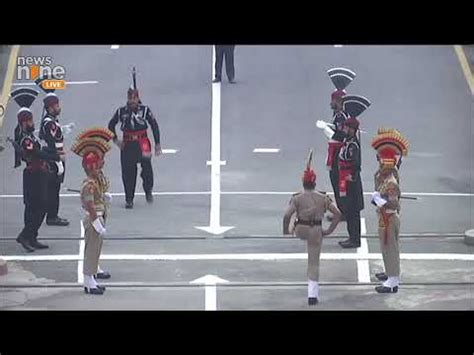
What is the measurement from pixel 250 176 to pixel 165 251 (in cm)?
380

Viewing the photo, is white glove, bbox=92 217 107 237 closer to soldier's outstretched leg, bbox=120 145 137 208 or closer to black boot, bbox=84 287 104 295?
black boot, bbox=84 287 104 295

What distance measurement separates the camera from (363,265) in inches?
953

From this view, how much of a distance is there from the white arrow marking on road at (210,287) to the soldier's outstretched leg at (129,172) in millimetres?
3544

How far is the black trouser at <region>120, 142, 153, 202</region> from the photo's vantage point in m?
26.9

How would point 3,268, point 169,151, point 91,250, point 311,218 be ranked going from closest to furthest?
point 311,218 < point 91,250 < point 3,268 < point 169,151

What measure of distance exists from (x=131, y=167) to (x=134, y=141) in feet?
1.43

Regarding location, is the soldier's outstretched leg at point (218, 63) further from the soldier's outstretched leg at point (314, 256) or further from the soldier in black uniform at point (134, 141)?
the soldier's outstretched leg at point (314, 256)

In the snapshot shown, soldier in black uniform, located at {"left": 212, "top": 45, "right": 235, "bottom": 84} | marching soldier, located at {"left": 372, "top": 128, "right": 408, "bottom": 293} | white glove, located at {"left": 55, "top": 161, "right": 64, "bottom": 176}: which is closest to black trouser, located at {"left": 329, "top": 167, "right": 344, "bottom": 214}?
marching soldier, located at {"left": 372, "top": 128, "right": 408, "bottom": 293}

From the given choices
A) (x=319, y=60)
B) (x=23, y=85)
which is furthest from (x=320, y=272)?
(x=319, y=60)

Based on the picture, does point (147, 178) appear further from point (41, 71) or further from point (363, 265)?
point (363, 265)

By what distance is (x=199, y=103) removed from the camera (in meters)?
31.3

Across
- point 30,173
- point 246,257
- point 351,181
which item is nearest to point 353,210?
point 351,181

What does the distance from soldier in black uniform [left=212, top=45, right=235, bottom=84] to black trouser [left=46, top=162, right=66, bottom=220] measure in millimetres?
6212
